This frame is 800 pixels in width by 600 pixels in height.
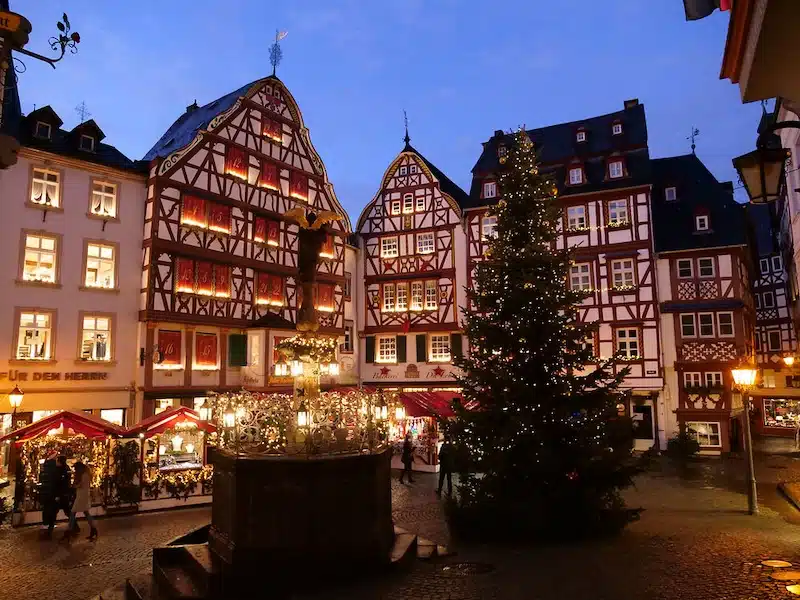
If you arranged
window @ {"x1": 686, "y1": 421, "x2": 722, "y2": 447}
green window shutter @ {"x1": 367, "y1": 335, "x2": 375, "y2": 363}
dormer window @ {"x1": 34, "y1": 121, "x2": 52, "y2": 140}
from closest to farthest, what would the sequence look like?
dormer window @ {"x1": 34, "y1": 121, "x2": 52, "y2": 140}
window @ {"x1": 686, "y1": 421, "x2": 722, "y2": 447}
green window shutter @ {"x1": 367, "y1": 335, "x2": 375, "y2": 363}

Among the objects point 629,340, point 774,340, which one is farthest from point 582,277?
point 774,340

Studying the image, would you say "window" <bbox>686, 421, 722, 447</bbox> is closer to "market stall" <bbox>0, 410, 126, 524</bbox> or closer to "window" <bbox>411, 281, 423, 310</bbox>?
"window" <bbox>411, 281, 423, 310</bbox>

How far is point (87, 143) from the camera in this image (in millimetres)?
23344

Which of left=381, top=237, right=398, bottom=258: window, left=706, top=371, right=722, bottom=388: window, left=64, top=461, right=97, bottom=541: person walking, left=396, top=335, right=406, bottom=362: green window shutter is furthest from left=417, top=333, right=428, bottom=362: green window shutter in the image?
left=64, top=461, right=97, bottom=541: person walking

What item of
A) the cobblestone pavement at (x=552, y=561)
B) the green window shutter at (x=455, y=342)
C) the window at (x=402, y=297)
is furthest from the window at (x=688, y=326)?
the window at (x=402, y=297)

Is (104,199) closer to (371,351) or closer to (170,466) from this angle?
(170,466)

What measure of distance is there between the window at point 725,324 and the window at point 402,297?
14857mm

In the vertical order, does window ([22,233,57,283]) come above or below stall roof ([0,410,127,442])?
above

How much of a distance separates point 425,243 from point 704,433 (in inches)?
631

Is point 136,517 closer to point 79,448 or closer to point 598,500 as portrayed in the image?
point 79,448

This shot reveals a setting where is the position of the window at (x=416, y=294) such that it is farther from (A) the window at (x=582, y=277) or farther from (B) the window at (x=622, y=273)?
(B) the window at (x=622, y=273)

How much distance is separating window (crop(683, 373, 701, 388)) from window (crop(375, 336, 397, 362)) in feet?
46.3

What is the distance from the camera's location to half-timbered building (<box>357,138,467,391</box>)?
105 feet

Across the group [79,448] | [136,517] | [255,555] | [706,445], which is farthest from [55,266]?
[706,445]
